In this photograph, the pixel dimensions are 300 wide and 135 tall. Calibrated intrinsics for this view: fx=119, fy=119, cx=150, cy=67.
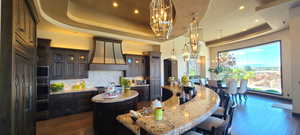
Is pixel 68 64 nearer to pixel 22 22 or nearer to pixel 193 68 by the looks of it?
pixel 22 22

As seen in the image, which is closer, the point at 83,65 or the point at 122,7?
the point at 122,7

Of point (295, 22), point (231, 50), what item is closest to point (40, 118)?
point (295, 22)

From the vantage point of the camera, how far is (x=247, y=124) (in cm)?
315

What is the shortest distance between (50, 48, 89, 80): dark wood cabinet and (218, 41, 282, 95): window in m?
8.86

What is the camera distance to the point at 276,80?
237 inches

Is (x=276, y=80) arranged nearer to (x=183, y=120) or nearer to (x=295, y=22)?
(x=295, y=22)

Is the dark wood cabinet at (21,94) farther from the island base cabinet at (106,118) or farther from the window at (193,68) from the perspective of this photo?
the window at (193,68)

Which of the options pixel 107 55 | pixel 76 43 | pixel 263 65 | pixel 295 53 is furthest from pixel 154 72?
pixel 263 65

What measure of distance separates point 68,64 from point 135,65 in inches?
110

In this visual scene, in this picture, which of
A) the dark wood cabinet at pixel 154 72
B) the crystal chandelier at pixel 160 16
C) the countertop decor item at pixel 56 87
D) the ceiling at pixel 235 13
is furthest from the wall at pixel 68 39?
the ceiling at pixel 235 13

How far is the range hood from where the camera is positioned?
492 cm

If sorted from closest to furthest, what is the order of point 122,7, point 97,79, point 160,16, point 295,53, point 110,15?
point 160,16, point 295,53, point 122,7, point 110,15, point 97,79

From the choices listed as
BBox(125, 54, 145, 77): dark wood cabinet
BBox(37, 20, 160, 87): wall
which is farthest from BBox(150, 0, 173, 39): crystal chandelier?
BBox(125, 54, 145, 77): dark wood cabinet

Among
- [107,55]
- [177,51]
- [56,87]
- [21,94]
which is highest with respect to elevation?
[177,51]
